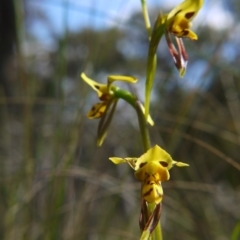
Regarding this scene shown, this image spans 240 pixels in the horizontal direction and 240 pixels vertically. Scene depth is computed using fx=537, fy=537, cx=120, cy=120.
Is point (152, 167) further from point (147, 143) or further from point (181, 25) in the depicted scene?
point (181, 25)

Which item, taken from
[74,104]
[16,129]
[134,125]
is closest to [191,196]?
[134,125]

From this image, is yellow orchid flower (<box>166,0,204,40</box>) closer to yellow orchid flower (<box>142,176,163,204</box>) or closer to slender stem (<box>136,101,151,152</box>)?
slender stem (<box>136,101,151,152</box>)

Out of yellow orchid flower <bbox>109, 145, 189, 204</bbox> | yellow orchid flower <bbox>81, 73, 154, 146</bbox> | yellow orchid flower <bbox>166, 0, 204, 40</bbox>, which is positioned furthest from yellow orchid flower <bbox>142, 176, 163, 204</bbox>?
yellow orchid flower <bbox>166, 0, 204, 40</bbox>

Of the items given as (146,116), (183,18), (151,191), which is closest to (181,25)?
(183,18)

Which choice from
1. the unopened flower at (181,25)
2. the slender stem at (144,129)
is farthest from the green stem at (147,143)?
the unopened flower at (181,25)

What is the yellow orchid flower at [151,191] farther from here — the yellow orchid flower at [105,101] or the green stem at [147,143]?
the yellow orchid flower at [105,101]
